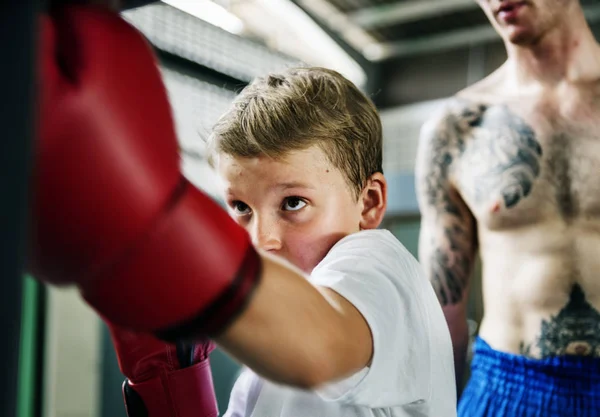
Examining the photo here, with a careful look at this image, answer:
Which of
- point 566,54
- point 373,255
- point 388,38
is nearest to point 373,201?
point 373,255

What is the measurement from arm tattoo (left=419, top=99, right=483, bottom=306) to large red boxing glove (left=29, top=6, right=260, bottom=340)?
103 centimetres

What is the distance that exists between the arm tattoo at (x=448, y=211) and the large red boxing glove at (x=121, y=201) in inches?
40.6

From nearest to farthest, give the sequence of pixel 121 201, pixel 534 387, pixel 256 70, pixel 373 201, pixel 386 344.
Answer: pixel 121 201 < pixel 386 344 < pixel 373 201 < pixel 534 387 < pixel 256 70

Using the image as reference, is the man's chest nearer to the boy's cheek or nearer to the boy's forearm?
the boy's cheek

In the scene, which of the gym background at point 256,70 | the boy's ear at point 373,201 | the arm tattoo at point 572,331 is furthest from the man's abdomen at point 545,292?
the boy's ear at point 373,201

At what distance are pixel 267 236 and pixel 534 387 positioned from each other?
30.4 inches

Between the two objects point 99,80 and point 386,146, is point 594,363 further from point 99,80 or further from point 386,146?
point 386,146

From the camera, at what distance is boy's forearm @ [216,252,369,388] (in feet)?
1.31

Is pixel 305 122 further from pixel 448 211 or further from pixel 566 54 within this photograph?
pixel 566 54

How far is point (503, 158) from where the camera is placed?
135 cm

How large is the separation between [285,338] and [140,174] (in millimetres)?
146

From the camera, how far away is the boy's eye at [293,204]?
68cm

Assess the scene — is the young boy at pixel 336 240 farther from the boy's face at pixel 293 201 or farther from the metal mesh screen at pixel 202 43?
the metal mesh screen at pixel 202 43

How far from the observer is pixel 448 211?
55.4 inches
